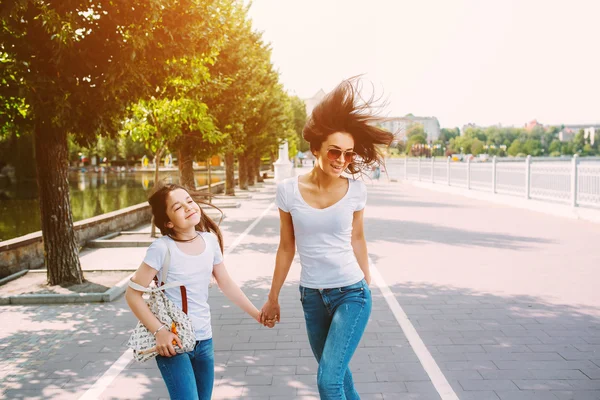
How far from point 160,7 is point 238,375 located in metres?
4.77

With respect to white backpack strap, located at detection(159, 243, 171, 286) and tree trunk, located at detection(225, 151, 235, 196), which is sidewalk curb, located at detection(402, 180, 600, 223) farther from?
white backpack strap, located at detection(159, 243, 171, 286)

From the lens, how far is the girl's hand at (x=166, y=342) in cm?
264

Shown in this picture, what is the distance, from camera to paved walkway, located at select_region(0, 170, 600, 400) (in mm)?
4414

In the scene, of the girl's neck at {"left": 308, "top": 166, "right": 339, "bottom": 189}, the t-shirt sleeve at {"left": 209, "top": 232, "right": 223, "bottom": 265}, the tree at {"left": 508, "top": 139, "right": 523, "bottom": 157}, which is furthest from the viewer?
the tree at {"left": 508, "top": 139, "right": 523, "bottom": 157}

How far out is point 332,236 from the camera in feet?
10.2

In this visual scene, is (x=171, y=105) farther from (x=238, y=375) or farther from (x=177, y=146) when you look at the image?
(x=238, y=375)

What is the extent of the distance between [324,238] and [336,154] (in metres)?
0.46

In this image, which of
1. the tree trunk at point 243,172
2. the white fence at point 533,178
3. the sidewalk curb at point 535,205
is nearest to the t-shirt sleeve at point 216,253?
the sidewalk curb at point 535,205

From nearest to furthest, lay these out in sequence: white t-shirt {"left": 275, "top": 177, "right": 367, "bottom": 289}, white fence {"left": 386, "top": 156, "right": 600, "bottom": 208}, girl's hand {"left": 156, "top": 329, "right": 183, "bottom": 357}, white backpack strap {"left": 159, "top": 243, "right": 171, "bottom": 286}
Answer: girl's hand {"left": 156, "top": 329, "right": 183, "bottom": 357} → white backpack strap {"left": 159, "top": 243, "right": 171, "bottom": 286} → white t-shirt {"left": 275, "top": 177, "right": 367, "bottom": 289} → white fence {"left": 386, "top": 156, "right": 600, "bottom": 208}

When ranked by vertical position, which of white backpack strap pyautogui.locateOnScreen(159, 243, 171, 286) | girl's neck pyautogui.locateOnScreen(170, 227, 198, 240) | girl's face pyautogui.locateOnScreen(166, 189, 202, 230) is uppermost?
girl's face pyautogui.locateOnScreen(166, 189, 202, 230)

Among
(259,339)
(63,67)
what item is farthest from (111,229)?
(259,339)

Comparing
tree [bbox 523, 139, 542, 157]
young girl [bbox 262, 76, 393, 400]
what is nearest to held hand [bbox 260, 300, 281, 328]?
young girl [bbox 262, 76, 393, 400]

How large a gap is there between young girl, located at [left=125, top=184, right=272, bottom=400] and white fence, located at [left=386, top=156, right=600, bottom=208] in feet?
52.2

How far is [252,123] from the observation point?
93.1 ft
